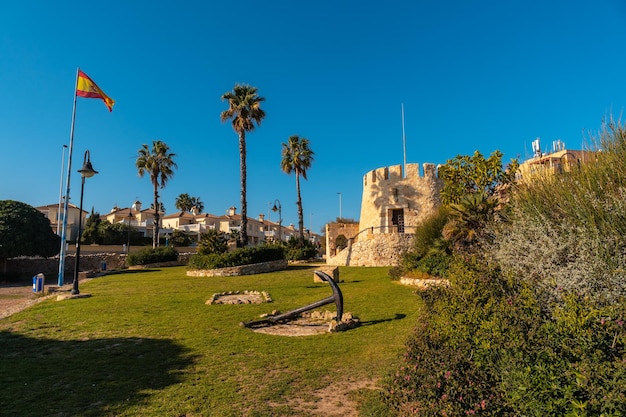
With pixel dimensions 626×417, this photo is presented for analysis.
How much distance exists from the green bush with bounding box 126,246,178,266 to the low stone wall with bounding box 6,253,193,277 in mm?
1777

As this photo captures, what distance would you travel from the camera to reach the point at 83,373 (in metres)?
6.20

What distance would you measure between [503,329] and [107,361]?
6706 millimetres

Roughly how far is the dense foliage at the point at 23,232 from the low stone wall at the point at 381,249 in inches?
1028

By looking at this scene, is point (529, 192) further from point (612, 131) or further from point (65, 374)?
point (65, 374)

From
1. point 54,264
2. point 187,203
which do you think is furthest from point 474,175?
point 187,203

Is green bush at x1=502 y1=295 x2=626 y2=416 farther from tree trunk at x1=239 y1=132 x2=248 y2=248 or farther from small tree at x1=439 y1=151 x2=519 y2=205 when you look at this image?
tree trunk at x1=239 y1=132 x2=248 y2=248

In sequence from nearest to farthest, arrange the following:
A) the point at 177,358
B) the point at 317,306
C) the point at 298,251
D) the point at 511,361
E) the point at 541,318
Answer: the point at 511,361 < the point at 541,318 < the point at 177,358 < the point at 317,306 < the point at 298,251

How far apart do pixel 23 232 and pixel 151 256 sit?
9841 millimetres

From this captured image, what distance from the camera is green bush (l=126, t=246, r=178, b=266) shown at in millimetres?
33656

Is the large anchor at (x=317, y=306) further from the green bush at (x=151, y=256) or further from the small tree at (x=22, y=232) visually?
the small tree at (x=22, y=232)

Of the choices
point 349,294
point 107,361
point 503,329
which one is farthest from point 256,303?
point 503,329

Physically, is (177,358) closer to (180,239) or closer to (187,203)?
(180,239)

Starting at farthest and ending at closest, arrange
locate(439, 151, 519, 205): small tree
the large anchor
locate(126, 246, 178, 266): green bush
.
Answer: locate(126, 246, 178, 266): green bush, locate(439, 151, 519, 205): small tree, the large anchor

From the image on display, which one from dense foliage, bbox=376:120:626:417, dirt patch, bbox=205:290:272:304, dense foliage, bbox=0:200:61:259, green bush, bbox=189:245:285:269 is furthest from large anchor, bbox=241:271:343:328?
dense foliage, bbox=0:200:61:259
